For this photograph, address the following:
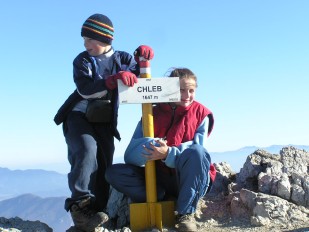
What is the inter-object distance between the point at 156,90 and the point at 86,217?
1.83 metres

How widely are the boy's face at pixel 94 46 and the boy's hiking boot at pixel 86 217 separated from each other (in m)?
1.90

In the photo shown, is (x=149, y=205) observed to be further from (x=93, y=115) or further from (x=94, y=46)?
(x=94, y=46)

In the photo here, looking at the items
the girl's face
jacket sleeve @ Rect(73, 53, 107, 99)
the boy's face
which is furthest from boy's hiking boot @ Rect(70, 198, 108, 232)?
the boy's face

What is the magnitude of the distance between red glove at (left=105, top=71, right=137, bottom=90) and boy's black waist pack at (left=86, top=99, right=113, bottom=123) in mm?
357

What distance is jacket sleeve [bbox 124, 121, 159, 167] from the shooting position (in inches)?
238

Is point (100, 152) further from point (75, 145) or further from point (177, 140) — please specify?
point (177, 140)

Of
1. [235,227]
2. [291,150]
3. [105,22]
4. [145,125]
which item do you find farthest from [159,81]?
[291,150]

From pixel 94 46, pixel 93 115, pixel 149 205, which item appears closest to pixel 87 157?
pixel 93 115

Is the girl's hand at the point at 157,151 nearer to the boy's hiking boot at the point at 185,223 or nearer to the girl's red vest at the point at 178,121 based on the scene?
the girl's red vest at the point at 178,121

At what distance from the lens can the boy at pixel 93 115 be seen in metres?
5.95

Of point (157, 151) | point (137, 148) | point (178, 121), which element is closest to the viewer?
point (157, 151)

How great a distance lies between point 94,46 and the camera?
621cm

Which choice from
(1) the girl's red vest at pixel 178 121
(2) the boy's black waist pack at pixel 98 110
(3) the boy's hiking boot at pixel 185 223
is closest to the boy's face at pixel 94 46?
(2) the boy's black waist pack at pixel 98 110

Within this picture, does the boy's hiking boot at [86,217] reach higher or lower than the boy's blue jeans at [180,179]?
lower
